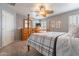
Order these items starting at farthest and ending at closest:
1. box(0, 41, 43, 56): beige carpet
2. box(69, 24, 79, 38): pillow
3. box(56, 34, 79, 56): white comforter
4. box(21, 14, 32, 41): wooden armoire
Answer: box(21, 14, 32, 41): wooden armoire < box(0, 41, 43, 56): beige carpet < box(69, 24, 79, 38): pillow < box(56, 34, 79, 56): white comforter

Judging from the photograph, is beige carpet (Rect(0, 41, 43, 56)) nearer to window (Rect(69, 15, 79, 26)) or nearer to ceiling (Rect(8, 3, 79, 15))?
ceiling (Rect(8, 3, 79, 15))

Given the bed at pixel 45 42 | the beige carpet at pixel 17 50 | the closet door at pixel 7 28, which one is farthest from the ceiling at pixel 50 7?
the beige carpet at pixel 17 50

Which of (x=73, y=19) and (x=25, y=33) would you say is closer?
(x=73, y=19)

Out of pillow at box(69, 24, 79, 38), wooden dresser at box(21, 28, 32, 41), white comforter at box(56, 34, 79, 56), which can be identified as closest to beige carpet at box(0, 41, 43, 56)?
wooden dresser at box(21, 28, 32, 41)

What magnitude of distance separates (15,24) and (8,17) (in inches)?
7.3

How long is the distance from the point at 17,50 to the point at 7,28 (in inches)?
18.3

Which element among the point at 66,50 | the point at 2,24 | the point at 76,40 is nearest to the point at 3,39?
the point at 2,24

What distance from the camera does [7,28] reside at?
1.99 meters

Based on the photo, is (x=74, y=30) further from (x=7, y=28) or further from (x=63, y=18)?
(x=7, y=28)

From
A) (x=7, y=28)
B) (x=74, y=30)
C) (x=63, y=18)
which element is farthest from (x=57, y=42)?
(x=7, y=28)

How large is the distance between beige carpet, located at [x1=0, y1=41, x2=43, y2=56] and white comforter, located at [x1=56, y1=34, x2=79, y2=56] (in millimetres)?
428

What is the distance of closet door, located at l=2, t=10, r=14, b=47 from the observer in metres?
1.93

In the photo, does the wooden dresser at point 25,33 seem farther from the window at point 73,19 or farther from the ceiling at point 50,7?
the window at point 73,19

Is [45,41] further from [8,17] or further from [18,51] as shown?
[8,17]
